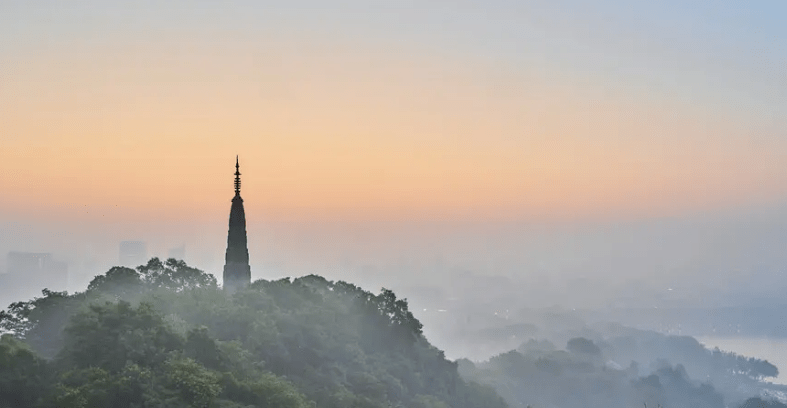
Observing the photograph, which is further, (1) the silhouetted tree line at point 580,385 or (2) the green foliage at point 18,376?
(1) the silhouetted tree line at point 580,385

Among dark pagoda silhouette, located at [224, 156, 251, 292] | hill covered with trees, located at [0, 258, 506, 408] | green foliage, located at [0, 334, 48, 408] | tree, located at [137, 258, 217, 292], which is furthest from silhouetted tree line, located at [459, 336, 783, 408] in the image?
green foliage, located at [0, 334, 48, 408]

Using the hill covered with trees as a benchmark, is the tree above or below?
above

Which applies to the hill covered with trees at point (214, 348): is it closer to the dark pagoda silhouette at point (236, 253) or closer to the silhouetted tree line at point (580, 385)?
the dark pagoda silhouette at point (236, 253)

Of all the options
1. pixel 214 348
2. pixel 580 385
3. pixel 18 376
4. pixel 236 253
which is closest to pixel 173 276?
pixel 236 253

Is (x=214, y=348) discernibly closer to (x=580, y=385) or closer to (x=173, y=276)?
(x=173, y=276)

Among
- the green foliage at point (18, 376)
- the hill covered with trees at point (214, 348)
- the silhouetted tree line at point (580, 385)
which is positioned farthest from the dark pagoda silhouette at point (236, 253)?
the silhouetted tree line at point (580, 385)

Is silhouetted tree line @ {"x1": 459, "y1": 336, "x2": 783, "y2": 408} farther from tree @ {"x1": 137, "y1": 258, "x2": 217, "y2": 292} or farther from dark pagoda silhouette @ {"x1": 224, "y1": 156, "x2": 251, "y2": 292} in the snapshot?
tree @ {"x1": 137, "y1": 258, "x2": 217, "y2": 292}
